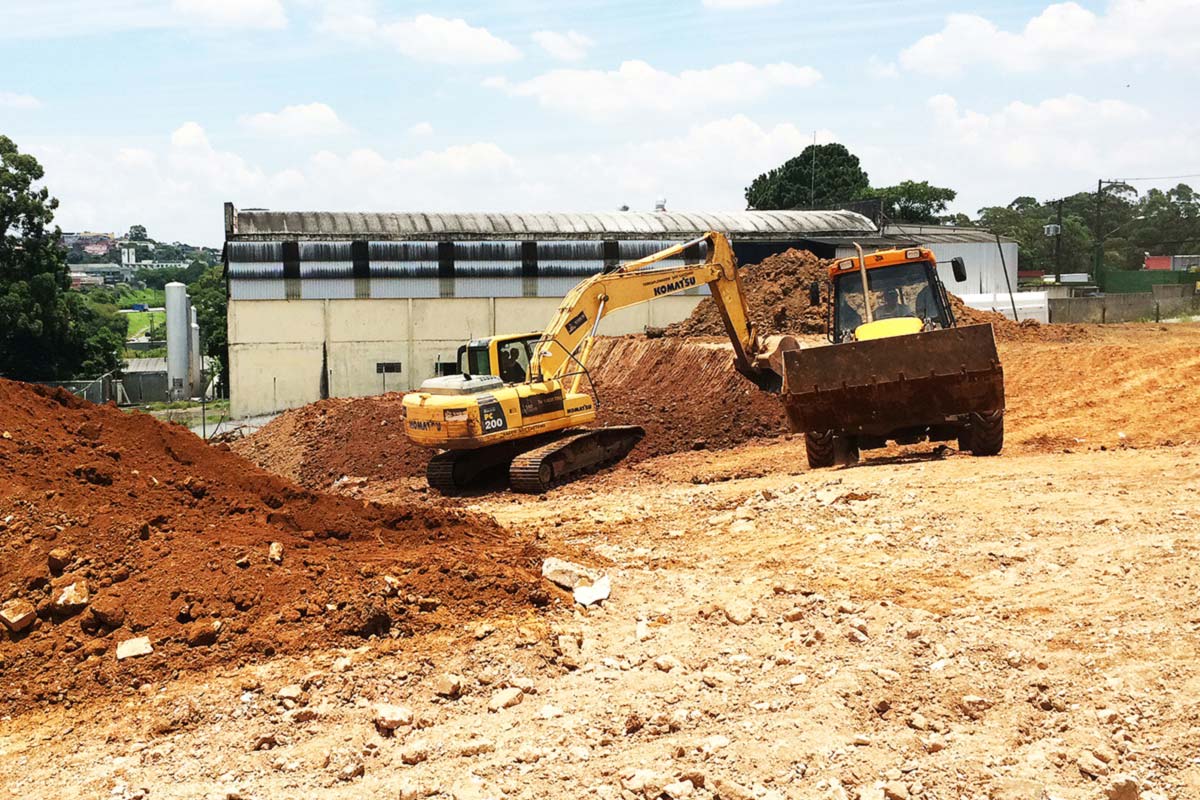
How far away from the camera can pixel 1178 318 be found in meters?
38.9

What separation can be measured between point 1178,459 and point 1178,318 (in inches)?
1149

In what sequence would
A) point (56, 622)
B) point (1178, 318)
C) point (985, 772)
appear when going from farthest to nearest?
point (1178, 318) → point (56, 622) → point (985, 772)

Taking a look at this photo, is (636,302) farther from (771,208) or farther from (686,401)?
(771,208)

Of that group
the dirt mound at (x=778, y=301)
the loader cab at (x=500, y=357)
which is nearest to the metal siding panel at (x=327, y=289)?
the dirt mound at (x=778, y=301)

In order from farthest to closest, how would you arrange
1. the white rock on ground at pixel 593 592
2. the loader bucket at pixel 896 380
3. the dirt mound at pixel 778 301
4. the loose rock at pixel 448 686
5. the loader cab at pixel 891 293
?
the dirt mound at pixel 778 301 → the loader cab at pixel 891 293 → the loader bucket at pixel 896 380 → the white rock on ground at pixel 593 592 → the loose rock at pixel 448 686

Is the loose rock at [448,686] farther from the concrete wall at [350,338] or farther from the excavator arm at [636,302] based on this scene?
the concrete wall at [350,338]

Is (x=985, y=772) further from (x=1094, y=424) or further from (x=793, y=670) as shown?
(x=1094, y=424)

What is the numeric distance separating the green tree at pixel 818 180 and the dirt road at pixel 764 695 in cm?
7407

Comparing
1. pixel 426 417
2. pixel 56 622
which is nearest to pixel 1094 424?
pixel 426 417

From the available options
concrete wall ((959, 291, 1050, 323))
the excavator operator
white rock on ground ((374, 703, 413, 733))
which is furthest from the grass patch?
white rock on ground ((374, 703, 413, 733))

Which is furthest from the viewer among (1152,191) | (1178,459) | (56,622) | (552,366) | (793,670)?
(1152,191)

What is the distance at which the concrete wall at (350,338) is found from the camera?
125 ft

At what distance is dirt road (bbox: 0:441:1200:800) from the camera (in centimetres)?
640

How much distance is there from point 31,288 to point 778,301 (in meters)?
A: 28.0
